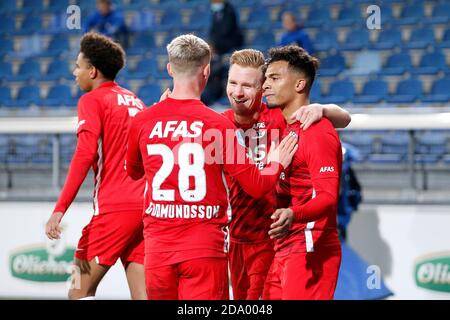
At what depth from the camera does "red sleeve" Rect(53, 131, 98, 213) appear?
4.53 meters

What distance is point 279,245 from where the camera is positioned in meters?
4.00

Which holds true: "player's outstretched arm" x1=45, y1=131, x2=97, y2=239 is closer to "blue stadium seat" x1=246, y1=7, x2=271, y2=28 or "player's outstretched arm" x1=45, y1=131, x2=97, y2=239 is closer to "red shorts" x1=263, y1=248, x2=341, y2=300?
"red shorts" x1=263, y1=248, x2=341, y2=300

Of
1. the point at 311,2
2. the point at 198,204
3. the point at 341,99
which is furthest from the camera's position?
the point at 311,2

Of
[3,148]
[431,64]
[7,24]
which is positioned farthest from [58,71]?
[431,64]

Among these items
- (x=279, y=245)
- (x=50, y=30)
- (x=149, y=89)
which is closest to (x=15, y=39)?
(x=50, y=30)

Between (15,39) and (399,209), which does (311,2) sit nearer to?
Answer: (15,39)

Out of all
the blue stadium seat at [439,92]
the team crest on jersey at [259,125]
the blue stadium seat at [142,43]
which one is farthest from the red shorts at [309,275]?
the blue stadium seat at [142,43]

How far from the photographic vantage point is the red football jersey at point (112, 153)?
4754 mm

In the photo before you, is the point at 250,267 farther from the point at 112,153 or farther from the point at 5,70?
the point at 5,70

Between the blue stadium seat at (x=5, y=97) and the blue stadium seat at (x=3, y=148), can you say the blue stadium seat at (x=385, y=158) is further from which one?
the blue stadium seat at (x=5, y=97)

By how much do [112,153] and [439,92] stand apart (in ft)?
18.5

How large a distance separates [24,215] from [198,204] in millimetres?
4121

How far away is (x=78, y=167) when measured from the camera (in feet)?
15.0
